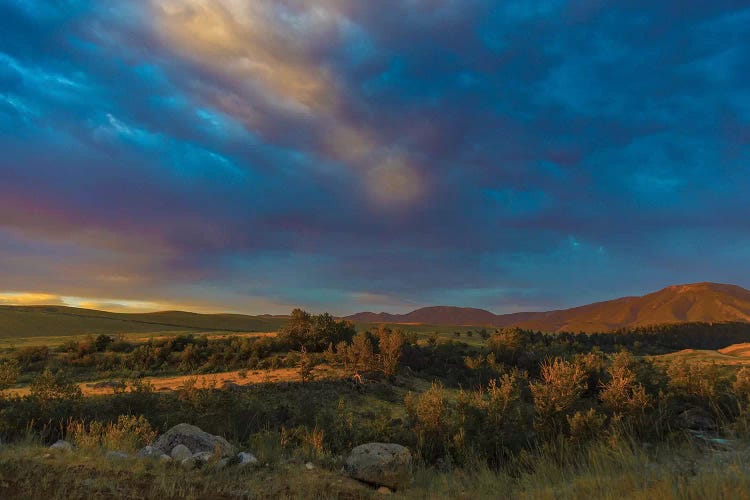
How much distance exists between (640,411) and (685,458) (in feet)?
28.0

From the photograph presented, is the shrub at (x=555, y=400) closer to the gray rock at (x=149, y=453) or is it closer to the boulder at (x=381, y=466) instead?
the boulder at (x=381, y=466)

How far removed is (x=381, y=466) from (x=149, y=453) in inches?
191

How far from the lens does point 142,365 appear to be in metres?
27.6

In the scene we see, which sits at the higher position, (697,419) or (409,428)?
(697,419)

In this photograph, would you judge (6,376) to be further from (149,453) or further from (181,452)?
(181,452)

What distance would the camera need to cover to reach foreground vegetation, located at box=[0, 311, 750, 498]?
19.5ft

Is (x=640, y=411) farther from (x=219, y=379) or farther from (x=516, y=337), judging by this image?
(x=516, y=337)

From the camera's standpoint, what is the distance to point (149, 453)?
8.94 m

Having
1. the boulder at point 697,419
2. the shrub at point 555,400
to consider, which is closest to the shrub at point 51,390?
the shrub at point 555,400

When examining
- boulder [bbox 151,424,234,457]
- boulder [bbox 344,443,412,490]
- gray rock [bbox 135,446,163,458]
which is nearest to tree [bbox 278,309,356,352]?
boulder [bbox 151,424,234,457]

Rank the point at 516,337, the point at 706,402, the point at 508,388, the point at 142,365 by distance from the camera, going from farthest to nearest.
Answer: the point at 516,337 → the point at 142,365 → the point at 706,402 → the point at 508,388

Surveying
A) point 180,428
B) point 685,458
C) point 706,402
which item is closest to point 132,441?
point 180,428

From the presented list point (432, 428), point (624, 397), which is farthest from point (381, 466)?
point (624, 397)

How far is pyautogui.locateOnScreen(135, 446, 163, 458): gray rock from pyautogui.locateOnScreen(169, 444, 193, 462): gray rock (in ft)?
0.81
